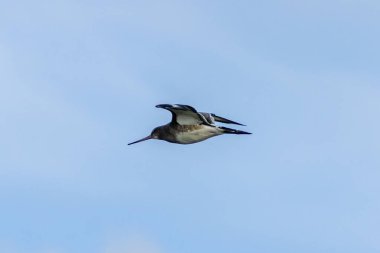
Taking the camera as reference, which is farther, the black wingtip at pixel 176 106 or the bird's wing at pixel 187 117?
the bird's wing at pixel 187 117

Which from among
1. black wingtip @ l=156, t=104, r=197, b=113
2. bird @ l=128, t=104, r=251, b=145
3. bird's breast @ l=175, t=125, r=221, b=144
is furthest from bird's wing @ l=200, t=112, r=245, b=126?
black wingtip @ l=156, t=104, r=197, b=113

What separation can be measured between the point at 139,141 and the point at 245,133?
11.6 meters

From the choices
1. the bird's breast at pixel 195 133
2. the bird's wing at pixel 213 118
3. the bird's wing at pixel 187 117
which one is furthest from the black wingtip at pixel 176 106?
the bird's wing at pixel 213 118

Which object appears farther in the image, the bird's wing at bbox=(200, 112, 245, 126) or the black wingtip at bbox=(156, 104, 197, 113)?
the bird's wing at bbox=(200, 112, 245, 126)

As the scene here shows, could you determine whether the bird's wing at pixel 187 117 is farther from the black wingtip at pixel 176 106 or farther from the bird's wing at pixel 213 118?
the black wingtip at pixel 176 106

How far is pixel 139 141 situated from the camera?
234ft

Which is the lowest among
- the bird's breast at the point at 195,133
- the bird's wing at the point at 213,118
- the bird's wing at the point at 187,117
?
the bird's breast at the point at 195,133

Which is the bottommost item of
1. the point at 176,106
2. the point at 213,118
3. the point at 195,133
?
Answer: the point at 176,106

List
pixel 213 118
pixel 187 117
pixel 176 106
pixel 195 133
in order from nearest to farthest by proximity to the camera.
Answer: pixel 176 106, pixel 187 117, pixel 195 133, pixel 213 118

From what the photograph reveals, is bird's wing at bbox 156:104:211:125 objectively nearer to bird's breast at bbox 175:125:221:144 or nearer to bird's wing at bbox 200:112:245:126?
bird's breast at bbox 175:125:221:144

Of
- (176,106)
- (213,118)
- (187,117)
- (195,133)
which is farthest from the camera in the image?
(213,118)

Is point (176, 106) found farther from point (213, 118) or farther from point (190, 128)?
point (213, 118)

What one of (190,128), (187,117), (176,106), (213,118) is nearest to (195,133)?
(190,128)

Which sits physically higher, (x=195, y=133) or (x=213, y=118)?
(x=213, y=118)
